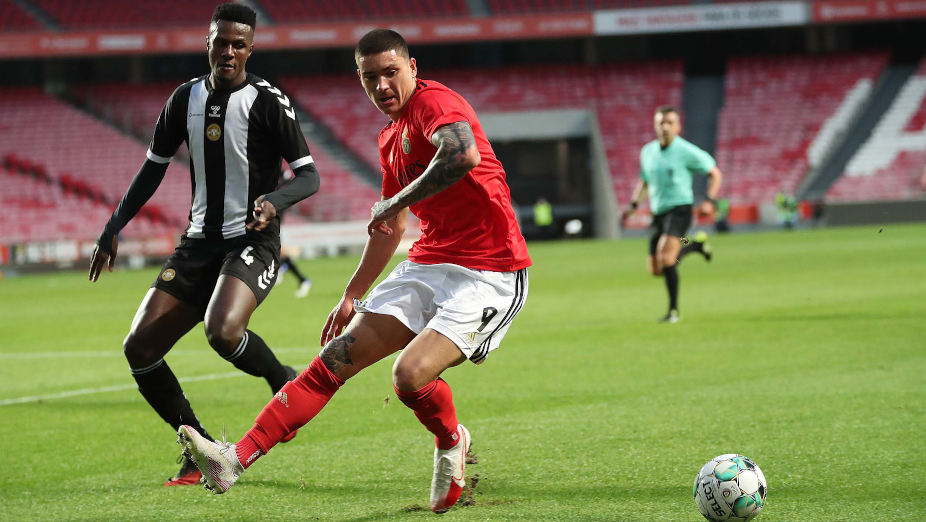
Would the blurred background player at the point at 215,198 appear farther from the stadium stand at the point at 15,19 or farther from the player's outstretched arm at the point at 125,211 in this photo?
the stadium stand at the point at 15,19

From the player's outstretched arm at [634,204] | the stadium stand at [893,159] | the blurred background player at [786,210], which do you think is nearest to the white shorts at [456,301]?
the player's outstretched arm at [634,204]

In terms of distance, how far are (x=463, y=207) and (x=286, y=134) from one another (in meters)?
1.23

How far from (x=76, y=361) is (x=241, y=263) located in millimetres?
6200

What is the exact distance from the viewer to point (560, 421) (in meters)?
6.60

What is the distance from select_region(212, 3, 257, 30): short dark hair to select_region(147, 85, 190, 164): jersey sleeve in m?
0.42

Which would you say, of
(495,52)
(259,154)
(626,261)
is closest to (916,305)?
(259,154)

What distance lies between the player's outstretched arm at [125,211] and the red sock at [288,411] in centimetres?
153

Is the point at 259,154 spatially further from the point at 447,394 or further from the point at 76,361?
the point at 76,361

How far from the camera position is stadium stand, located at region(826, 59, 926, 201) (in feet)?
133

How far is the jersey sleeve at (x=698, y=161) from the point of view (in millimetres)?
12130

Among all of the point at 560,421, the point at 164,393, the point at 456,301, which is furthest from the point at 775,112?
the point at 456,301

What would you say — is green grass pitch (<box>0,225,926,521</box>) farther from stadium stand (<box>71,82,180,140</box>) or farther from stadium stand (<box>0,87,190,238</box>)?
stadium stand (<box>71,82,180,140</box>)

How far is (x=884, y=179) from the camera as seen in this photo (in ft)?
134

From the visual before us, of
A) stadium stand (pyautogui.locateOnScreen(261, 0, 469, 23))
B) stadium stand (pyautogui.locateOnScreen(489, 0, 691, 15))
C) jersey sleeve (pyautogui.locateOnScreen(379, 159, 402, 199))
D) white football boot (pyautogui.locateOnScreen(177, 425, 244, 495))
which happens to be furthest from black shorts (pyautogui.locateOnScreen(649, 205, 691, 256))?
stadium stand (pyautogui.locateOnScreen(489, 0, 691, 15))
